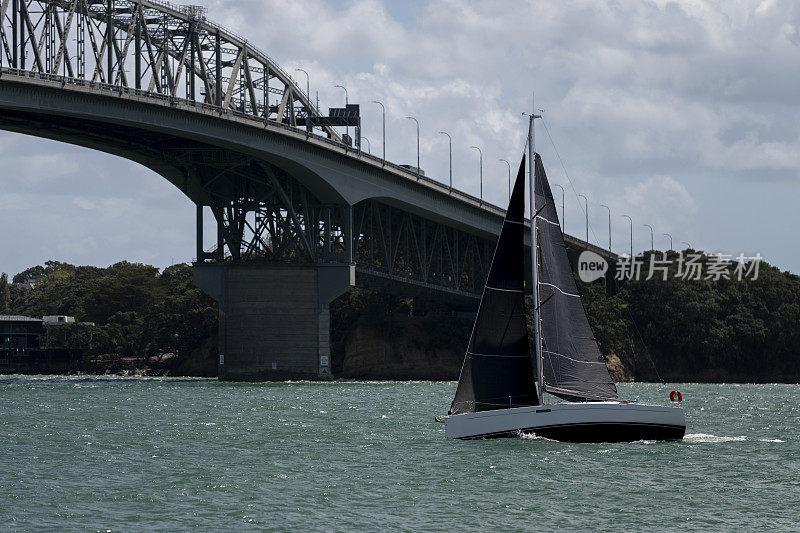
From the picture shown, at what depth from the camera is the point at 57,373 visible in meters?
147

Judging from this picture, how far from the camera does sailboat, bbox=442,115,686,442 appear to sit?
39.9 meters

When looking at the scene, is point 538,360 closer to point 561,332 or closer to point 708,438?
point 561,332

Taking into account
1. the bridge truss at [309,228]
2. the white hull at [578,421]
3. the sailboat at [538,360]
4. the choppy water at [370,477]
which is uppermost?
the bridge truss at [309,228]

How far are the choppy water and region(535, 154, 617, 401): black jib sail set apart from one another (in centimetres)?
202

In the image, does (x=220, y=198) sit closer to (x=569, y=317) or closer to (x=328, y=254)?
(x=328, y=254)

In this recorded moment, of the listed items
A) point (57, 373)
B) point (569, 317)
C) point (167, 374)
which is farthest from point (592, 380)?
point (57, 373)

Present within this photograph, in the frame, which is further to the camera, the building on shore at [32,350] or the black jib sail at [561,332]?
the building on shore at [32,350]

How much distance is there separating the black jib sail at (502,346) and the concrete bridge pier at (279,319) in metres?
61.7

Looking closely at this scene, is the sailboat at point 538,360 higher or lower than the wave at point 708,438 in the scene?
higher

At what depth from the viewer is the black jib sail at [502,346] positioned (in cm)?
4059

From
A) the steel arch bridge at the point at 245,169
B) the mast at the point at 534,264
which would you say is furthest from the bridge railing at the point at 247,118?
the mast at the point at 534,264

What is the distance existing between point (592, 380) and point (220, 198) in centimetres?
7150

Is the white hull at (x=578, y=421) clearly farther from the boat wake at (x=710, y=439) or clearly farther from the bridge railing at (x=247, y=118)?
the bridge railing at (x=247, y=118)

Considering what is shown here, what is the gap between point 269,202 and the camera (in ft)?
355
